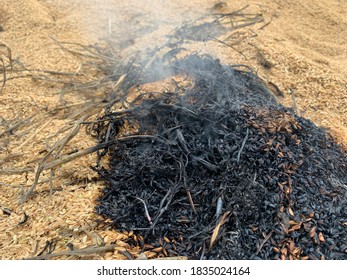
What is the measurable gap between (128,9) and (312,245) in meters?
5.07

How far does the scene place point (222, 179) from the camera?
102 inches

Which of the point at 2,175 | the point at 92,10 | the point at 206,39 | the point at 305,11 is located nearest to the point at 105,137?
the point at 2,175

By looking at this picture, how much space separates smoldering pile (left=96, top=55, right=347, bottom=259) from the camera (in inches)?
92.7

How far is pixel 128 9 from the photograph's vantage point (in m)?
6.08

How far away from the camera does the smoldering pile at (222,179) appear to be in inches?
92.7

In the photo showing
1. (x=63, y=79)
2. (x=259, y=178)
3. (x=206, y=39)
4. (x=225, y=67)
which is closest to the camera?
(x=259, y=178)

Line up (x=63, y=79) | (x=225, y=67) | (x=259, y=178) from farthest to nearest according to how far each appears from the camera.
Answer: (x=63, y=79)
(x=225, y=67)
(x=259, y=178)

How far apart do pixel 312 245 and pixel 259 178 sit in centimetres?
57

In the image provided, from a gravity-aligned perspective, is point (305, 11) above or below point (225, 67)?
below

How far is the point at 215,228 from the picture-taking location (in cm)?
235

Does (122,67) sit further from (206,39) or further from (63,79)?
(206,39)

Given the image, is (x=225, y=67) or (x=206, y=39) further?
(x=206, y=39)

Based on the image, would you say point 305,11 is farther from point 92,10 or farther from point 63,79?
point 63,79

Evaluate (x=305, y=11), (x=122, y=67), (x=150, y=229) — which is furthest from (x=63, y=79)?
(x=305, y=11)
